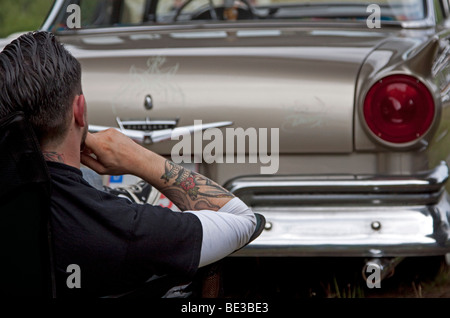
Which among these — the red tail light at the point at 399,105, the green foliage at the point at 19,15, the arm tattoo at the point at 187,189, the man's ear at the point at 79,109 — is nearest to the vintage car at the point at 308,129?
the red tail light at the point at 399,105

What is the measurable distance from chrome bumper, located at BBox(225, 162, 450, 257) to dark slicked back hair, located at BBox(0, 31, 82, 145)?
4.61ft

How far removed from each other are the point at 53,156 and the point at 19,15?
1358 cm

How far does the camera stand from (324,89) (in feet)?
9.53

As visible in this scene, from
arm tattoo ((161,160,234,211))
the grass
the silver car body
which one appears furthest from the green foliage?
arm tattoo ((161,160,234,211))

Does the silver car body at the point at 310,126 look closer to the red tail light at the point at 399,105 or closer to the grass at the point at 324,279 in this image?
the red tail light at the point at 399,105

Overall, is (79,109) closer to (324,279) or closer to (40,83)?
(40,83)

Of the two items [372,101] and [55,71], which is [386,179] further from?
[55,71]

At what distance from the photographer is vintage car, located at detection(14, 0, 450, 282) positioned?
9.49ft

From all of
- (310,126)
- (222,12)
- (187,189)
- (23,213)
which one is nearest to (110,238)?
(23,213)

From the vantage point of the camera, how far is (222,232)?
173 cm

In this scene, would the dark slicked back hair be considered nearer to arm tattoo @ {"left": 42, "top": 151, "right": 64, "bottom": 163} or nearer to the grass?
arm tattoo @ {"left": 42, "top": 151, "right": 64, "bottom": 163}

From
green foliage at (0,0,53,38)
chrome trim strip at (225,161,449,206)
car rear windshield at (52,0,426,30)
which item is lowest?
chrome trim strip at (225,161,449,206)

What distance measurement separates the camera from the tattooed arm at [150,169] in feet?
6.18

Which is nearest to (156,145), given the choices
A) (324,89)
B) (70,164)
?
(324,89)
